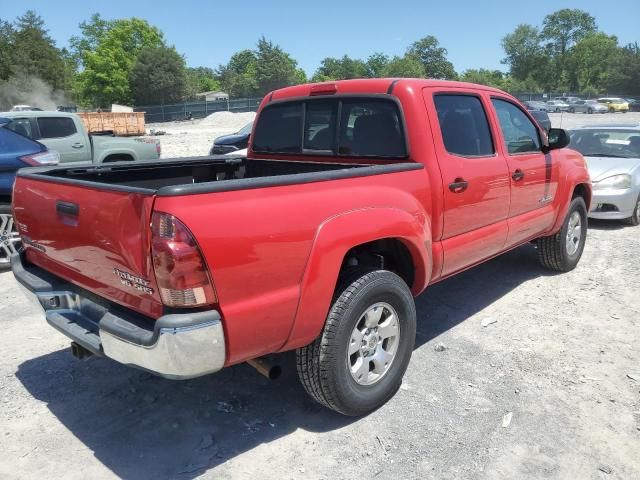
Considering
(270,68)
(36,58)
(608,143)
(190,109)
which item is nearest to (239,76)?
(270,68)

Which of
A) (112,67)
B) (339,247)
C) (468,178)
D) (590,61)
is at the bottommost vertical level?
(339,247)

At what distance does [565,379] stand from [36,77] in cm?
7237

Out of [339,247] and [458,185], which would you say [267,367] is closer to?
[339,247]

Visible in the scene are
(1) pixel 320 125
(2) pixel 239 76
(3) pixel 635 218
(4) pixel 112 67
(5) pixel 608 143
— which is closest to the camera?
(1) pixel 320 125

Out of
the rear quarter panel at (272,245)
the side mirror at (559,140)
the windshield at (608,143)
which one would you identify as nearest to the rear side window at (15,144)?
the rear quarter panel at (272,245)

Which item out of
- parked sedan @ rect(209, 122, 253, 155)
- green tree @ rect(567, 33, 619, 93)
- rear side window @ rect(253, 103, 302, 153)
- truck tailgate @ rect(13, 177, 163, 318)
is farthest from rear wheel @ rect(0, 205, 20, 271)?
green tree @ rect(567, 33, 619, 93)

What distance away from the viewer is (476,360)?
151 inches

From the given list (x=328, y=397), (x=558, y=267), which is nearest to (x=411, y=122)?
(x=328, y=397)

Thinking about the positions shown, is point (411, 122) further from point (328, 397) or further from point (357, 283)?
point (328, 397)

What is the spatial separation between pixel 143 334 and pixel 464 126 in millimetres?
2755

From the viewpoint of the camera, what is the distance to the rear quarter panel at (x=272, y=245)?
7.34 ft

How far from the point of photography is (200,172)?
177 inches

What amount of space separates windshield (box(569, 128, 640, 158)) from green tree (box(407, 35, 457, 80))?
114 meters

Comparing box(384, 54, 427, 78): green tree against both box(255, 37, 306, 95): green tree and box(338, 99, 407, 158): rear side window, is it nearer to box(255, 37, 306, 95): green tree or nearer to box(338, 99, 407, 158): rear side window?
box(255, 37, 306, 95): green tree
